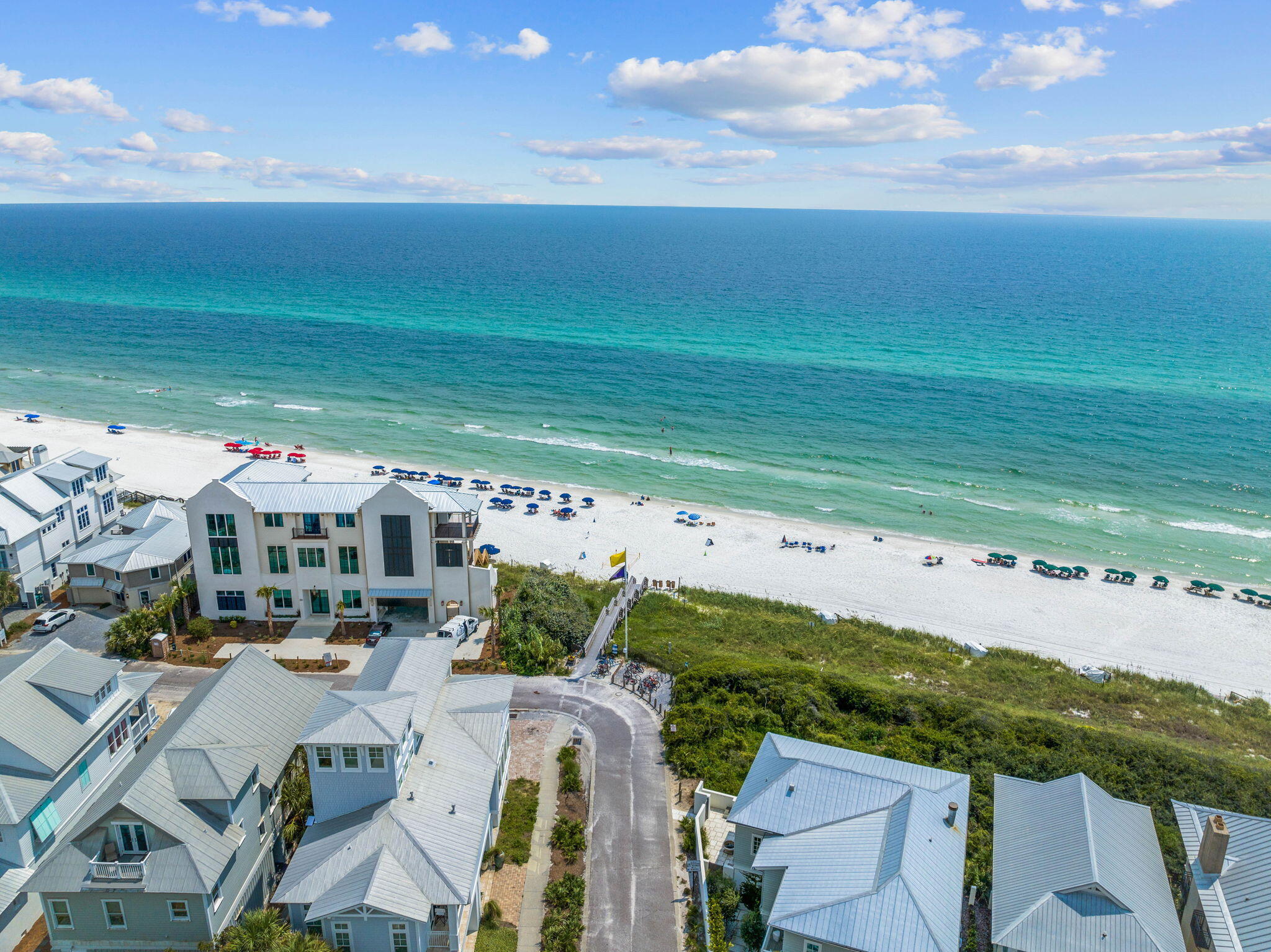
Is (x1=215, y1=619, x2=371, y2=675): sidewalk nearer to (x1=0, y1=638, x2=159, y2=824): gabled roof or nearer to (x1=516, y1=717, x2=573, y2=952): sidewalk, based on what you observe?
(x1=0, y1=638, x2=159, y2=824): gabled roof

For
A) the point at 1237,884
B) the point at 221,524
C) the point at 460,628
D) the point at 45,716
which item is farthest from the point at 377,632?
the point at 1237,884

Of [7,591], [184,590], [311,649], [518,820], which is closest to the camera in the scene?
[518,820]

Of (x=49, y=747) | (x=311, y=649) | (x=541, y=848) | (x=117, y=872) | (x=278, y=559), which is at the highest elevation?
(x=49, y=747)

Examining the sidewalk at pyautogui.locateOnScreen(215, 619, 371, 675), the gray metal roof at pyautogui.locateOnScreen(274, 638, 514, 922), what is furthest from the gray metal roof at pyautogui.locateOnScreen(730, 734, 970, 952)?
the sidewalk at pyautogui.locateOnScreen(215, 619, 371, 675)

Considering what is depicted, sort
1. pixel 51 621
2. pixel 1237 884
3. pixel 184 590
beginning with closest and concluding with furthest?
pixel 1237 884
pixel 51 621
pixel 184 590

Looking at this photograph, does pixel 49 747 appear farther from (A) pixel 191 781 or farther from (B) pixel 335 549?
(B) pixel 335 549

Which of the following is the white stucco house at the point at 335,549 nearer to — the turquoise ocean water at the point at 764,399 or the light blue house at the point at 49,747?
the light blue house at the point at 49,747
